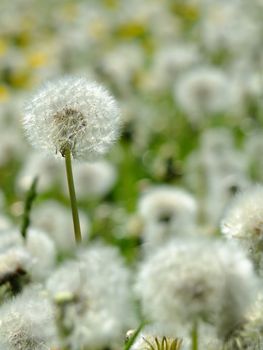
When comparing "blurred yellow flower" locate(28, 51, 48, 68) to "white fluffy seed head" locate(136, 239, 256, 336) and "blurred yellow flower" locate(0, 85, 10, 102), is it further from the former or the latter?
"white fluffy seed head" locate(136, 239, 256, 336)

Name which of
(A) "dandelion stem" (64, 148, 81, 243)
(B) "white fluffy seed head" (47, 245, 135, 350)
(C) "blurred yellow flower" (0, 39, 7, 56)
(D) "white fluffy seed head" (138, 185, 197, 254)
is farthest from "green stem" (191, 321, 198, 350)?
(C) "blurred yellow flower" (0, 39, 7, 56)

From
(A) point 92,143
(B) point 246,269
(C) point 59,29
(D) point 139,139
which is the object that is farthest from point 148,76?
(B) point 246,269

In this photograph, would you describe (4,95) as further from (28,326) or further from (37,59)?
(28,326)

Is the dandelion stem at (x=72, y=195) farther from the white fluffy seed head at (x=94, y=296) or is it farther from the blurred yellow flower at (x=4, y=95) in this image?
the blurred yellow flower at (x=4, y=95)

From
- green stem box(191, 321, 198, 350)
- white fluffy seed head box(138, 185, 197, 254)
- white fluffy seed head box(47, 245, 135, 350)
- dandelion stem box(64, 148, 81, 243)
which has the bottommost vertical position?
green stem box(191, 321, 198, 350)

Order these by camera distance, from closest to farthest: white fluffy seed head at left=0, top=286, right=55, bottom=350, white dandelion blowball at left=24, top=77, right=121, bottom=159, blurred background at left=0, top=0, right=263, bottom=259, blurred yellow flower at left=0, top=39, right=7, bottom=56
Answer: white fluffy seed head at left=0, top=286, right=55, bottom=350 → white dandelion blowball at left=24, top=77, right=121, bottom=159 → blurred background at left=0, top=0, right=263, bottom=259 → blurred yellow flower at left=0, top=39, right=7, bottom=56

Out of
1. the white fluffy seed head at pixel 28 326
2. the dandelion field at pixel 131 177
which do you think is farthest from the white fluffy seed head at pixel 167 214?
the white fluffy seed head at pixel 28 326

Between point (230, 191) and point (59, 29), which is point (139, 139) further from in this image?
point (59, 29)
